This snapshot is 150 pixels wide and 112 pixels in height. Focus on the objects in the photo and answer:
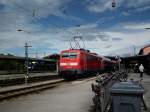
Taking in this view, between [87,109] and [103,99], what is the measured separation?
3.14 meters

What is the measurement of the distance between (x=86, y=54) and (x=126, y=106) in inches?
1124

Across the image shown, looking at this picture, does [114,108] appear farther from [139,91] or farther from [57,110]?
[57,110]

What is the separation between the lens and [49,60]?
7469cm

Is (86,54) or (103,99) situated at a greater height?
(86,54)

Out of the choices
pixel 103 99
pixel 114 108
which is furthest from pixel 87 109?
pixel 114 108

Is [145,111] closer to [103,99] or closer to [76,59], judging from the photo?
[103,99]

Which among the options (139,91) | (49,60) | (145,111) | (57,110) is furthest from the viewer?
(49,60)

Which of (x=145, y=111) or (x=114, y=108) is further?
(x=145, y=111)

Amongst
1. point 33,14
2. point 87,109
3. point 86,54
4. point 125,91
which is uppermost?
point 33,14

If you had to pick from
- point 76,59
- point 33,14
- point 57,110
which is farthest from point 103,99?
point 76,59

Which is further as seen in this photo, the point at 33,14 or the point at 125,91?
the point at 33,14

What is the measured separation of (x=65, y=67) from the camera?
3238cm

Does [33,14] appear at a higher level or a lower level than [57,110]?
higher

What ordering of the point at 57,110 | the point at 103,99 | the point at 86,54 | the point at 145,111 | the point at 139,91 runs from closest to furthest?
the point at 139,91, the point at 103,99, the point at 145,111, the point at 57,110, the point at 86,54
